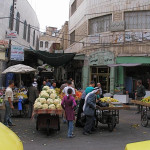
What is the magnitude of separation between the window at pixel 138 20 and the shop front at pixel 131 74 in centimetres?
270

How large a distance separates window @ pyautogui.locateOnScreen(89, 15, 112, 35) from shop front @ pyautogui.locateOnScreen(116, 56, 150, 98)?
3.34 metres

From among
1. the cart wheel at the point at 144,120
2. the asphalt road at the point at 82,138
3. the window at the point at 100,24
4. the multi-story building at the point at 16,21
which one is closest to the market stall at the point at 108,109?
the asphalt road at the point at 82,138

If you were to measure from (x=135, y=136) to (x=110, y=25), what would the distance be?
41.1ft

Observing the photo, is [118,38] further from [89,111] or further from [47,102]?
[47,102]

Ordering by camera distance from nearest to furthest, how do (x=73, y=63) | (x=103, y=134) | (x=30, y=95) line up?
(x=103, y=134) → (x=30, y=95) → (x=73, y=63)

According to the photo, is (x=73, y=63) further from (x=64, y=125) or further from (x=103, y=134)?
(x=103, y=134)

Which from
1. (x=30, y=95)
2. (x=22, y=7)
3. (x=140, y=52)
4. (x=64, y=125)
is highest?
(x=22, y=7)

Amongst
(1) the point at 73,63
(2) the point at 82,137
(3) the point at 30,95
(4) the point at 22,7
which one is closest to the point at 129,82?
(1) the point at 73,63

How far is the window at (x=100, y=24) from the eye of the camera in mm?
18589

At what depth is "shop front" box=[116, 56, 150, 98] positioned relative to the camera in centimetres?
1702

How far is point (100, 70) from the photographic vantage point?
1880 centimetres

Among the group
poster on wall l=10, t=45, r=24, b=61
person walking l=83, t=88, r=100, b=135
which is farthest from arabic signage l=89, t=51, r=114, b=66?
person walking l=83, t=88, r=100, b=135

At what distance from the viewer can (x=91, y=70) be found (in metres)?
19.1

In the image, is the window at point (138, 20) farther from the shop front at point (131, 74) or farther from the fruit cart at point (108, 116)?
the fruit cart at point (108, 116)
